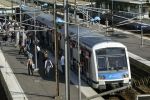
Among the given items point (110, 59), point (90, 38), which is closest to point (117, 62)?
point (110, 59)

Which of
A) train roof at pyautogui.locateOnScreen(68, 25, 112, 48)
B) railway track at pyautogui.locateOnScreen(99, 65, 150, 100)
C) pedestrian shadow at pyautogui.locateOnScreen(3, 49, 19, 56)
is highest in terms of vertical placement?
train roof at pyautogui.locateOnScreen(68, 25, 112, 48)

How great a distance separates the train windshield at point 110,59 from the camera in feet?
83.4

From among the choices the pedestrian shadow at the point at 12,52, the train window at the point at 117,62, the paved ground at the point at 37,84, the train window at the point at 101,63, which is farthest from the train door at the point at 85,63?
the pedestrian shadow at the point at 12,52

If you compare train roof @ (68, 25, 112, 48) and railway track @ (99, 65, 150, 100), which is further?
train roof @ (68, 25, 112, 48)

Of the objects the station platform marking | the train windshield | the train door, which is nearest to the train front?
the train windshield

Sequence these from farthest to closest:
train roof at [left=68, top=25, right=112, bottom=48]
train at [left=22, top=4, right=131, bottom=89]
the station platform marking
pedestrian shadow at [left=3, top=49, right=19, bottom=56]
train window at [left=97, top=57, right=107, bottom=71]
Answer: pedestrian shadow at [left=3, top=49, right=19, bottom=56] < train roof at [left=68, top=25, right=112, bottom=48] < train window at [left=97, top=57, right=107, bottom=71] < train at [left=22, top=4, right=131, bottom=89] < the station platform marking

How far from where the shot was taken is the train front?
25.2 metres

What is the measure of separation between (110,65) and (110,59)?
333mm

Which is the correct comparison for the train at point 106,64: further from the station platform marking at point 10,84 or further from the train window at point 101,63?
the station platform marking at point 10,84

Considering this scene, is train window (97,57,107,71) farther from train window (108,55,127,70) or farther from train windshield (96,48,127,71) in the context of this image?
train window (108,55,127,70)

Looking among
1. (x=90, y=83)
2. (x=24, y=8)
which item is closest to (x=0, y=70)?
(x=90, y=83)

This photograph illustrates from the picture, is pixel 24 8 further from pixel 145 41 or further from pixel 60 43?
pixel 60 43

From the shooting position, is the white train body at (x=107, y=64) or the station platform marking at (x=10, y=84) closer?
the station platform marking at (x=10, y=84)

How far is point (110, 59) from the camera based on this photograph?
83.7 ft
